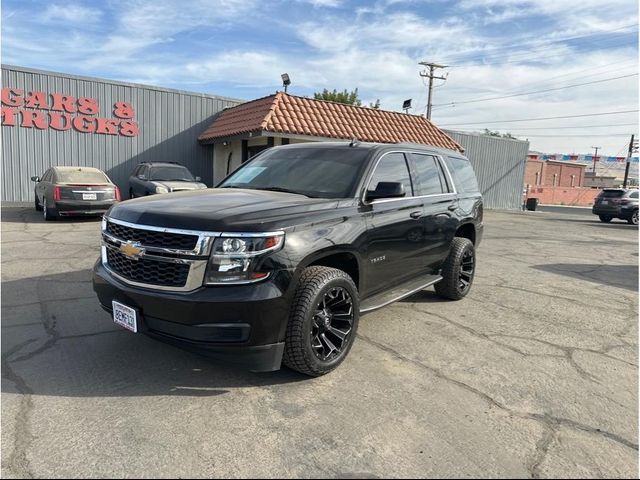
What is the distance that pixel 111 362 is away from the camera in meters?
3.83

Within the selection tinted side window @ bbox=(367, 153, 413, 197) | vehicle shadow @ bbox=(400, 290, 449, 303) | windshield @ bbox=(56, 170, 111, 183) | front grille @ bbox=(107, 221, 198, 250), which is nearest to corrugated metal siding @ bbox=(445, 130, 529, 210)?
windshield @ bbox=(56, 170, 111, 183)

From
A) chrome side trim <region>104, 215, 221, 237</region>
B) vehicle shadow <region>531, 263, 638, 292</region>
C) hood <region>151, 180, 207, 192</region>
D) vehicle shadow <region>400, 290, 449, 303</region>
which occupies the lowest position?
vehicle shadow <region>531, 263, 638, 292</region>

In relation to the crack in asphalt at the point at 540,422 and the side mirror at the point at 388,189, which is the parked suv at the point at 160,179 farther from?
the crack in asphalt at the point at 540,422

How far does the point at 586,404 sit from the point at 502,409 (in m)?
0.67

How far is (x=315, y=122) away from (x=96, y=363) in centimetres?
1387

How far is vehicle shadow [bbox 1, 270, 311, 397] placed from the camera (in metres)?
3.42

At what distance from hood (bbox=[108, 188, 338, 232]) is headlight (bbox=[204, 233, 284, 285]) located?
0.27 ft

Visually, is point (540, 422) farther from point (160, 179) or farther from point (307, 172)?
point (160, 179)

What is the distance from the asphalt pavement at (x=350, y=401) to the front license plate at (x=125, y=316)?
1.43 ft

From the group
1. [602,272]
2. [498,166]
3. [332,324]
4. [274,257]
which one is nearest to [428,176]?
[332,324]

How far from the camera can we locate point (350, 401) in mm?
3336

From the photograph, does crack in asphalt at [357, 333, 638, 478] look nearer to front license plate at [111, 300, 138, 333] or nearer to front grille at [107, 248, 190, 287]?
front grille at [107, 248, 190, 287]

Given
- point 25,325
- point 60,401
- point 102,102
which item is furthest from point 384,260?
point 102,102

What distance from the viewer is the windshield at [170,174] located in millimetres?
13883
